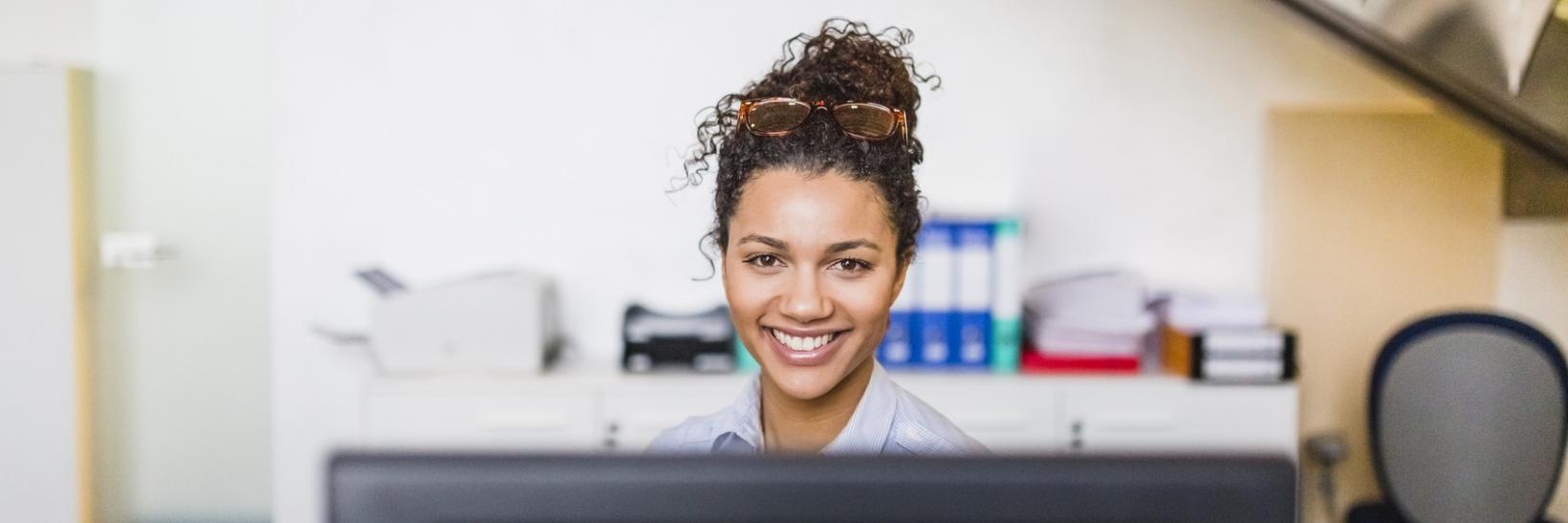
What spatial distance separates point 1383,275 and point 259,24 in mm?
2833

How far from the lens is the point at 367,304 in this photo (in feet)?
8.64

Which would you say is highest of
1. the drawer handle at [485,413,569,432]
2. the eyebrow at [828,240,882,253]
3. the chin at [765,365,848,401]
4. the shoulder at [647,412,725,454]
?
the eyebrow at [828,240,882,253]

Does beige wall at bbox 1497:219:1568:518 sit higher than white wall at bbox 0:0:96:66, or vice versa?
white wall at bbox 0:0:96:66

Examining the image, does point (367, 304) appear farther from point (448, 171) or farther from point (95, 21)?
point (95, 21)

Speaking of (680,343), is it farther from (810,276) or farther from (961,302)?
(810,276)

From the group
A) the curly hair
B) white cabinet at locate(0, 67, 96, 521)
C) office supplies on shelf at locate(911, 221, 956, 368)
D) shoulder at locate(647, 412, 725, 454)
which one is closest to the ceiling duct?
office supplies on shelf at locate(911, 221, 956, 368)

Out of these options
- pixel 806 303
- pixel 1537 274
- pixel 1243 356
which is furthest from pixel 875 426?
pixel 1537 274

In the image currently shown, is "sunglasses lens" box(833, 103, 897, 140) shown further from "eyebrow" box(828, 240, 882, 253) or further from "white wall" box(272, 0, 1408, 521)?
"white wall" box(272, 0, 1408, 521)

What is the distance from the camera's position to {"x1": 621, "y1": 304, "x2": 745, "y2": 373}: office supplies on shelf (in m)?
2.37

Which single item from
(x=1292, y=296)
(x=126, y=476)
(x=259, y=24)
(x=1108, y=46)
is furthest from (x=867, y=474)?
(x=126, y=476)

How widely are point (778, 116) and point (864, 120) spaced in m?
0.07

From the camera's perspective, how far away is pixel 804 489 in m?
0.48

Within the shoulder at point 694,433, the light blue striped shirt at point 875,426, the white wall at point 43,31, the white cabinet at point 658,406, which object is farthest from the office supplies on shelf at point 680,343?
the white wall at point 43,31

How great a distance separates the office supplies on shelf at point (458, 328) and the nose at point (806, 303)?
1562 mm
